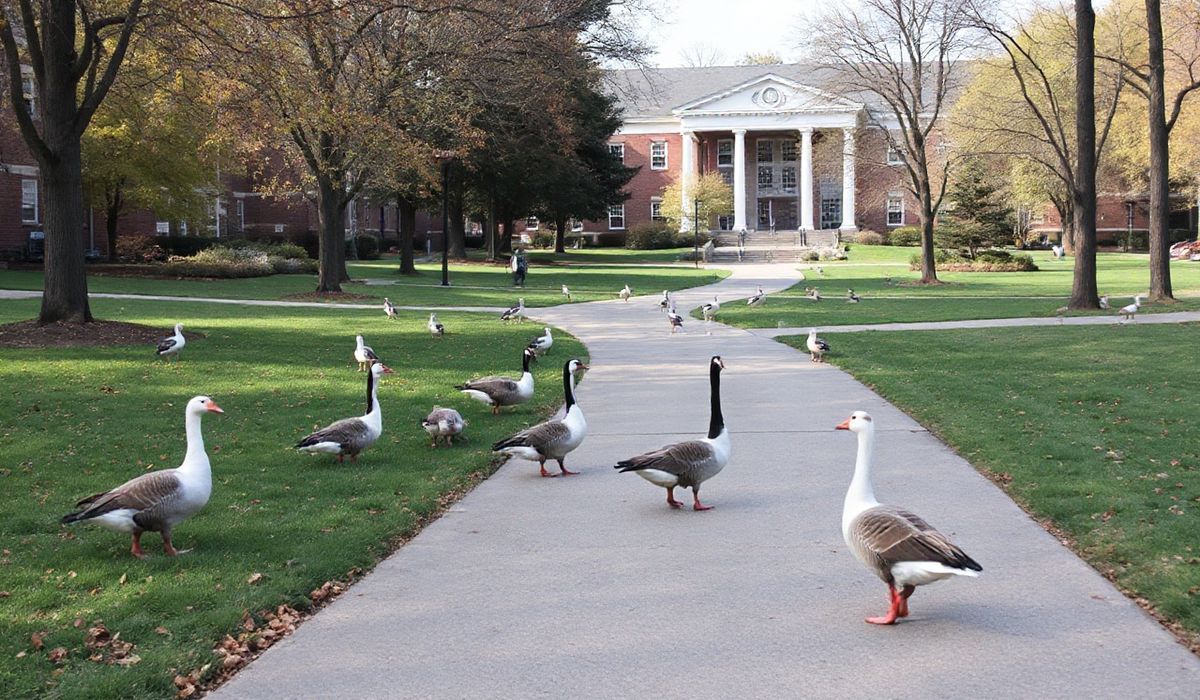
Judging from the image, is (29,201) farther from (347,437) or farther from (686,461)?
(686,461)

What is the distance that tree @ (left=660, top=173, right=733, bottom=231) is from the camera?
81500 mm

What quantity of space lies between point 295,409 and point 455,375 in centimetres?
352

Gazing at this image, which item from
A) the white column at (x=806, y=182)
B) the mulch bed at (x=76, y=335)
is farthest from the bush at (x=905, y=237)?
the mulch bed at (x=76, y=335)

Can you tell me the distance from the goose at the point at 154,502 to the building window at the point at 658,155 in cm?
9263

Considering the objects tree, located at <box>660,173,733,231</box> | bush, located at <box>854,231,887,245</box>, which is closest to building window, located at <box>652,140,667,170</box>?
tree, located at <box>660,173,733,231</box>

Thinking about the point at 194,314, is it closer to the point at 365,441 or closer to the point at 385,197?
the point at 365,441

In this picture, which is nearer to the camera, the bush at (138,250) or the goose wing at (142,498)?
the goose wing at (142,498)

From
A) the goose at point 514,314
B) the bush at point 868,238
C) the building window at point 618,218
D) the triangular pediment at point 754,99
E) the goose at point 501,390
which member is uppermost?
the triangular pediment at point 754,99

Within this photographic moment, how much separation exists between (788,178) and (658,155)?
11881 millimetres

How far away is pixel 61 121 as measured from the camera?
19078mm

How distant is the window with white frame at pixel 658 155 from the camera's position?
9799 centimetres

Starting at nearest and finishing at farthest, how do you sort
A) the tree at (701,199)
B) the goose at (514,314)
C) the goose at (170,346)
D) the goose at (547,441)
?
1. the goose at (547,441)
2. the goose at (170,346)
3. the goose at (514,314)
4. the tree at (701,199)

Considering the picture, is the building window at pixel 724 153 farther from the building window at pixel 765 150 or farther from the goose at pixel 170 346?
the goose at pixel 170 346

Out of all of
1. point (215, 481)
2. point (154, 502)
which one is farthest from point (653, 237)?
point (154, 502)
